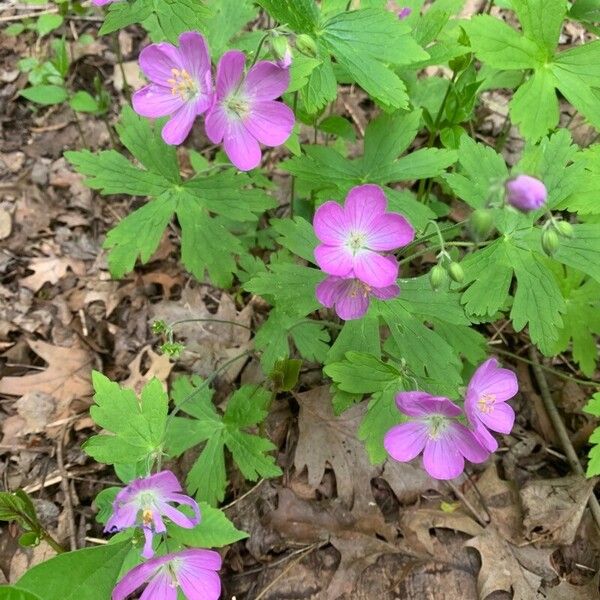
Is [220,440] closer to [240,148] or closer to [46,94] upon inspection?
[240,148]

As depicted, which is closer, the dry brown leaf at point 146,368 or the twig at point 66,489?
the twig at point 66,489

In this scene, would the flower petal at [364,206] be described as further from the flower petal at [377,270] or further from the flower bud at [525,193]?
the flower bud at [525,193]

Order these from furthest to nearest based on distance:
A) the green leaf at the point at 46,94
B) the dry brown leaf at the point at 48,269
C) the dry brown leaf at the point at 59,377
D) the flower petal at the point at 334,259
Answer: the green leaf at the point at 46,94, the dry brown leaf at the point at 48,269, the dry brown leaf at the point at 59,377, the flower petal at the point at 334,259

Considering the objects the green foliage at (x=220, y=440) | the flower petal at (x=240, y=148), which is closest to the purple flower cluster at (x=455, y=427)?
the green foliage at (x=220, y=440)

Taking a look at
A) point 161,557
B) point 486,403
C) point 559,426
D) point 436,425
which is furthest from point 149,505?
point 559,426

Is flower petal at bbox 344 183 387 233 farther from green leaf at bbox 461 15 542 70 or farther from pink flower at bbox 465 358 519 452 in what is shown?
green leaf at bbox 461 15 542 70

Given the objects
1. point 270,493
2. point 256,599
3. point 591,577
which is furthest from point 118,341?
point 591,577
